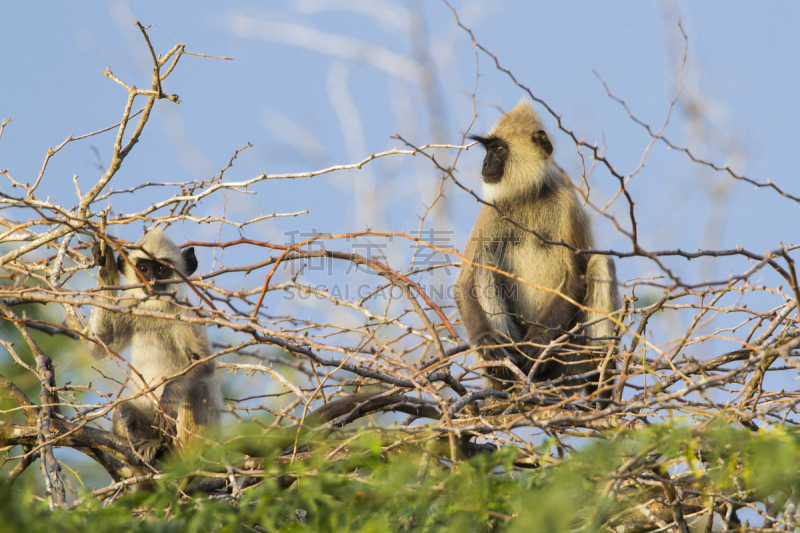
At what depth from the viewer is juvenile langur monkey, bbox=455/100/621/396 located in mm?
4347

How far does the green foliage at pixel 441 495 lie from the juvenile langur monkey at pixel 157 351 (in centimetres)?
190

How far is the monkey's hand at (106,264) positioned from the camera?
346 cm

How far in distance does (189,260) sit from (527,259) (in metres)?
2.23

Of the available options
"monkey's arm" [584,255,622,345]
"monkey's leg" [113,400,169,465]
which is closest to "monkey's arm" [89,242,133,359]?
"monkey's leg" [113,400,169,465]

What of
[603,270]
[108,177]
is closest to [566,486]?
[108,177]

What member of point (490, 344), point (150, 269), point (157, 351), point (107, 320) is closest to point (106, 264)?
point (150, 269)

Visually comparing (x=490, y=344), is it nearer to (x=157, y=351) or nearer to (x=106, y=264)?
(x=157, y=351)

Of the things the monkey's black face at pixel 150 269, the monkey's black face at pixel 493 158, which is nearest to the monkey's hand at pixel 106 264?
the monkey's black face at pixel 150 269

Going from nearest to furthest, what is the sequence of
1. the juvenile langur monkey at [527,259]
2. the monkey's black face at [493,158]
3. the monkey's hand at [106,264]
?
the monkey's hand at [106,264] → the juvenile langur monkey at [527,259] → the monkey's black face at [493,158]

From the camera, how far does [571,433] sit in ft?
8.65

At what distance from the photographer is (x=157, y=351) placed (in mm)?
4246

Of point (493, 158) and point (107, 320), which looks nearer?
point (107, 320)

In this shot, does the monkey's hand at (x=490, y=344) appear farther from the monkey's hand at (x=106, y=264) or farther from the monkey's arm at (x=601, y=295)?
the monkey's hand at (x=106, y=264)

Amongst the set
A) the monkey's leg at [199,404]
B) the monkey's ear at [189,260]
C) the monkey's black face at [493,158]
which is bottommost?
the monkey's leg at [199,404]
